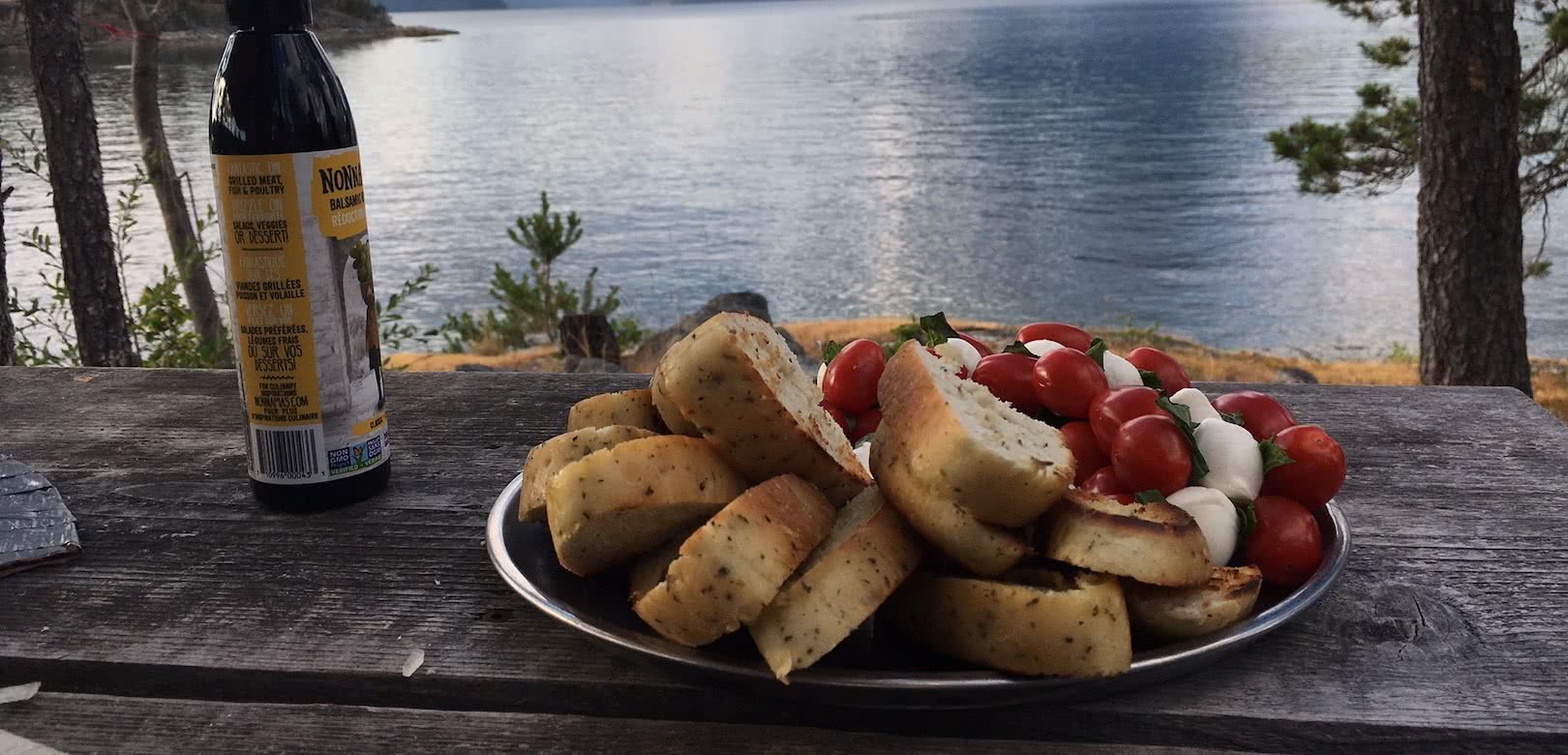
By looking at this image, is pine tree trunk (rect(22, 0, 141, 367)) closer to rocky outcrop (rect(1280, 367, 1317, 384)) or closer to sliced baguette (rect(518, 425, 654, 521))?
sliced baguette (rect(518, 425, 654, 521))

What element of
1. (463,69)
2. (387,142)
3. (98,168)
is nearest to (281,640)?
(98,168)

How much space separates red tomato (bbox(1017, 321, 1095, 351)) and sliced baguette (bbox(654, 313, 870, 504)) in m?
0.57

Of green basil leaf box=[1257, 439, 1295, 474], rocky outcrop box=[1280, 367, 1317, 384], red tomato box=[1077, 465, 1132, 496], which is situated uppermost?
green basil leaf box=[1257, 439, 1295, 474]

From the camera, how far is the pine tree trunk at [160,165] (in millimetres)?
7404

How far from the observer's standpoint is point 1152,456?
4.27 ft

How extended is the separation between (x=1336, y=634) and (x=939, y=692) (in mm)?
560

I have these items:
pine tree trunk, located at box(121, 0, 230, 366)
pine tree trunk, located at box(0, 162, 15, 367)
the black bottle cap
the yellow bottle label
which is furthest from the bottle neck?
pine tree trunk, located at box(121, 0, 230, 366)

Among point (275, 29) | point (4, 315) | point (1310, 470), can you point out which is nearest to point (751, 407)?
point (1310, 470)

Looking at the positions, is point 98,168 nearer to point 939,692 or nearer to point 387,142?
point 939,692

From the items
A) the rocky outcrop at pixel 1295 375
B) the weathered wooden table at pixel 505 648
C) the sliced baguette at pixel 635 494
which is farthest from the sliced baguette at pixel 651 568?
the rocky outcrop at pixel 1295 375

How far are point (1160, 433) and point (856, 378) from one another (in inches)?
17.3

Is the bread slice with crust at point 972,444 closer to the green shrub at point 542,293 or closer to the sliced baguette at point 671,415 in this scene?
the sliced baguette at point 671,415

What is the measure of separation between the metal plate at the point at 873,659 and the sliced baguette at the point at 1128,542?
8 centimetres

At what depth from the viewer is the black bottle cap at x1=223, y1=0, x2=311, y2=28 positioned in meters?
1.51
